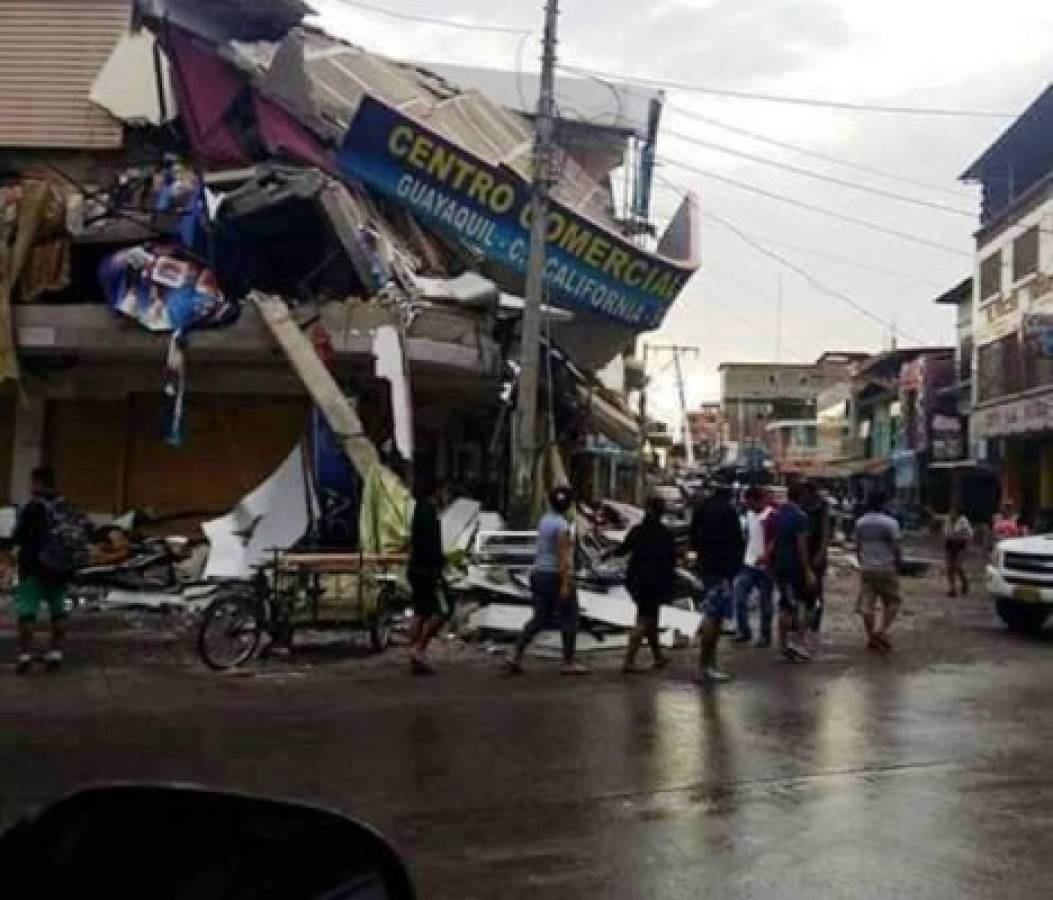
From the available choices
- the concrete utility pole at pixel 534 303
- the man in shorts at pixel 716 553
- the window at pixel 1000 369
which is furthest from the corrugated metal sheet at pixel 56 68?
the window at pixel 1000 369

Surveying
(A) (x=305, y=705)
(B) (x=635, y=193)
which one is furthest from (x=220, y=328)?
(B) (x=635, y=193)

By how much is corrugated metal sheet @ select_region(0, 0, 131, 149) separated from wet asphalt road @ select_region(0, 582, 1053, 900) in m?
10.0

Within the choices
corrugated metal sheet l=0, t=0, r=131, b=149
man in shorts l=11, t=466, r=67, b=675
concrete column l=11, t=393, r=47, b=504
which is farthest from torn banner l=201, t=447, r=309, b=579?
man in shorts l=11, t=466, r=67, b=675

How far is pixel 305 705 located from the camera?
1208 cm

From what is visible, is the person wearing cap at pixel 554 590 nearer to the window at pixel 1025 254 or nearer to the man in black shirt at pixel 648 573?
the man in black shirt at pixel 648 573

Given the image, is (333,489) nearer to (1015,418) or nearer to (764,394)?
(1015,418)

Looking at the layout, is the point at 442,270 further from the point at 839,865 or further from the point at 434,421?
the point at 839,865

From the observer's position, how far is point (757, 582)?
57.3 ft

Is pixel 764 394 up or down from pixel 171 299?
up

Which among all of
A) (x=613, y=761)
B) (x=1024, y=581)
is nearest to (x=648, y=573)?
(x=613, y=761)

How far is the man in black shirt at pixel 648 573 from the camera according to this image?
1419 centimetres

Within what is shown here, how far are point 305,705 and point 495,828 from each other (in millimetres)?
4647

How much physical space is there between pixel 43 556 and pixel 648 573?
17.8 feet

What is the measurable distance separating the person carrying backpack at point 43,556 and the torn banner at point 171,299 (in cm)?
711
